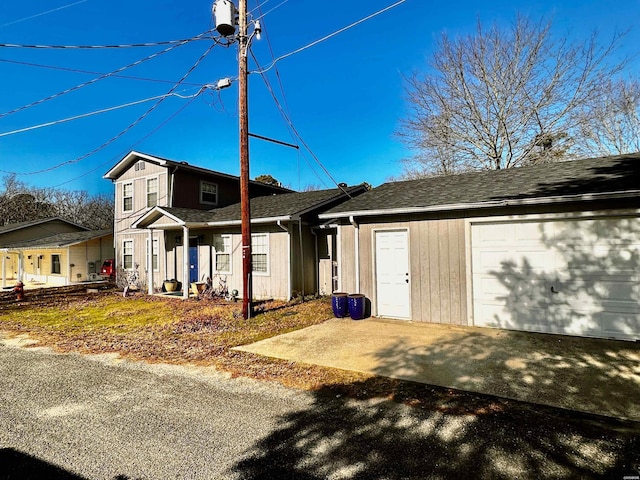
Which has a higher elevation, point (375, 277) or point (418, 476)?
point (375, 277)

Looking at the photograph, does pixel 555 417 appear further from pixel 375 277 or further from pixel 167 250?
pixel 167 250

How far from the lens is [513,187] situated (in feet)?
25.9

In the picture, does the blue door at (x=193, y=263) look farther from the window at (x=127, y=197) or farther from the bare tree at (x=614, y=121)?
the bare tree at (x=614, y=121)

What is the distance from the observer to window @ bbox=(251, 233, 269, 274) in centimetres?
1273

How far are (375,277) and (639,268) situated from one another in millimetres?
5150

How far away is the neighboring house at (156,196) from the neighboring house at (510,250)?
8.91m

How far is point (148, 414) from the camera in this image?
3.88 meters

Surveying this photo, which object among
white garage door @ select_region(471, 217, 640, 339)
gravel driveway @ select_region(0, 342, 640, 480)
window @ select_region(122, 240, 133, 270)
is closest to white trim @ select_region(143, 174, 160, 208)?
window @ select_region(122, 240, 133, 270)

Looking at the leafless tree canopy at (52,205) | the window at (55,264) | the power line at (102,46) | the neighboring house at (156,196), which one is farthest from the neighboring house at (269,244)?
the leafless tree canopy at (52,205)

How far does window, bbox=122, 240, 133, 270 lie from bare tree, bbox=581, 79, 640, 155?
23135 millimetres

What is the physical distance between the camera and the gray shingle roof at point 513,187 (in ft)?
22.1

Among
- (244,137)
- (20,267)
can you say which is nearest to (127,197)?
(244,137)

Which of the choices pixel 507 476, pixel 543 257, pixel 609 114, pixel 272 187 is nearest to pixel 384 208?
pixel 543 257

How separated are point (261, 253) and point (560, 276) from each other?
30.5ft
